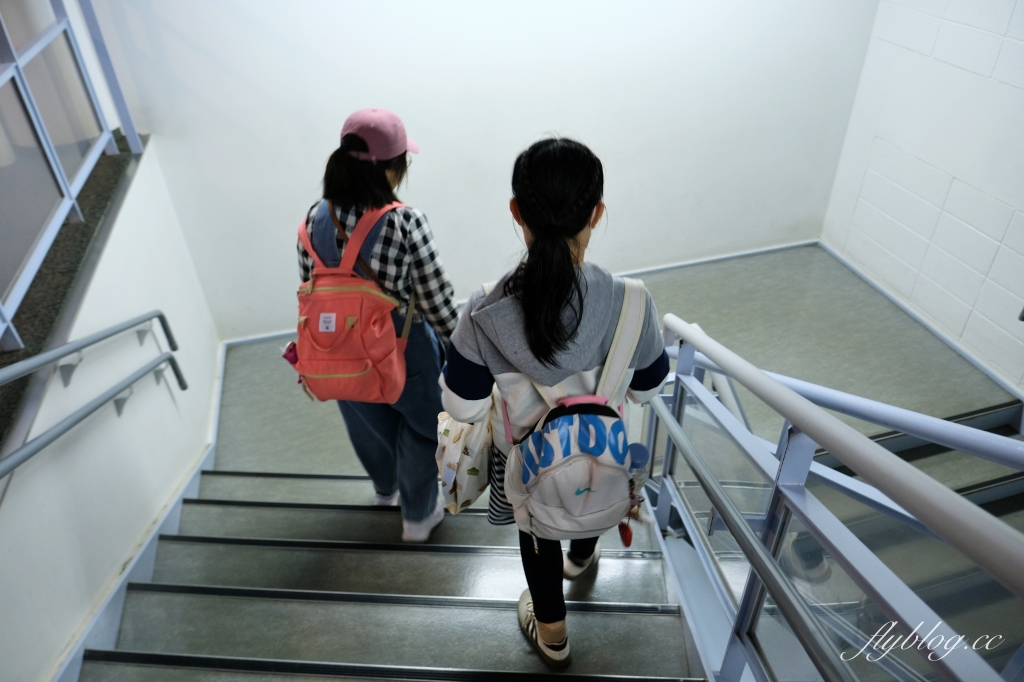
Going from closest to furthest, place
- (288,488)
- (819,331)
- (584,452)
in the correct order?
(584,452)
(288,488)
(819,331)

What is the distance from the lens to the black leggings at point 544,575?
1606mm

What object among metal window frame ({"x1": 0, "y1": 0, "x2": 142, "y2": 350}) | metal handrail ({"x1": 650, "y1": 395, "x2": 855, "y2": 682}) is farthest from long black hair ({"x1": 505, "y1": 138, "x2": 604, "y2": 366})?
metal window frame ({"x1": 0, "y1": 0, "x2": 142, "y2": 350})

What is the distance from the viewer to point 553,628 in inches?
66.9

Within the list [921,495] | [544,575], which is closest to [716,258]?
[544,575]

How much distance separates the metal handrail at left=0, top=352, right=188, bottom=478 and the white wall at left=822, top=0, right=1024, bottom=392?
4127 millimetres

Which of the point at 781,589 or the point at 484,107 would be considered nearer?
the point at 781,589

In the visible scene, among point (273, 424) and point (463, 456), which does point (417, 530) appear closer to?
point (463, 456)

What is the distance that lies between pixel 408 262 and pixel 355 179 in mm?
270

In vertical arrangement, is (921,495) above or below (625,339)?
above

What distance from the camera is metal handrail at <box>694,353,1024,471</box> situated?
3.74ft

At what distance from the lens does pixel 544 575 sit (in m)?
1.64

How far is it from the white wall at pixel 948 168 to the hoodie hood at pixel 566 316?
10.3ft

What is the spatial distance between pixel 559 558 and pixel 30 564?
1.40 meters

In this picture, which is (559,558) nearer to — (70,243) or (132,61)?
(70,243)
